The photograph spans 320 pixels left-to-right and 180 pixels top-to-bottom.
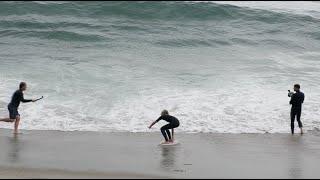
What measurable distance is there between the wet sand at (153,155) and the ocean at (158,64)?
1074mm

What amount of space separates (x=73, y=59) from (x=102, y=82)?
338 centimetres

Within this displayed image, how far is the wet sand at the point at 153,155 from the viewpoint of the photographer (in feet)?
33.1

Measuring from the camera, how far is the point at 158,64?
2095cm

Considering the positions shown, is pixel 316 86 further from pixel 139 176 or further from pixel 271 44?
pixel 139 176

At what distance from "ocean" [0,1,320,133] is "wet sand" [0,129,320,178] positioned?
42.3 inches

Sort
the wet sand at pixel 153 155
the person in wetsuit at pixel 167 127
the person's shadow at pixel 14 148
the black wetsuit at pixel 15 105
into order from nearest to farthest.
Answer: the wet sand at pixel 153 155 < the person's shadow at pixel 14 148 < the person in wetsuit at pixel 167 127 < the black wetsuit at pixel 15 105

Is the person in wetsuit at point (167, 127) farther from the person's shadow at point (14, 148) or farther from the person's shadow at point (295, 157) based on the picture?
the person's shadow at point (14, 148)

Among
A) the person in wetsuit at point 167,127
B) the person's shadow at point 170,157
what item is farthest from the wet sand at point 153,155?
the person in wetsuit at point 167,127

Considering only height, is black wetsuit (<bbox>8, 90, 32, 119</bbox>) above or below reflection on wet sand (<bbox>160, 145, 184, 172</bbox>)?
above

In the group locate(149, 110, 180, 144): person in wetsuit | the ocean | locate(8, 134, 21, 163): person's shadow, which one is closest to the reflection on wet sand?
locate(149, 110, 180, 144): person in wetsuit

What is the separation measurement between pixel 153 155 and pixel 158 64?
9601mm

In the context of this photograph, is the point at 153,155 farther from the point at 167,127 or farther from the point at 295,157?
the point at 295,157

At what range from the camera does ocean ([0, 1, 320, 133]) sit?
15531mm

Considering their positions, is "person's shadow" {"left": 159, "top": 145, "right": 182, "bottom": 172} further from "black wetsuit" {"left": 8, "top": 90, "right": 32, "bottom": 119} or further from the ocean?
"black wetsuit" {"left": 8, "top": 90, "right": 32, "bottom": 119}
